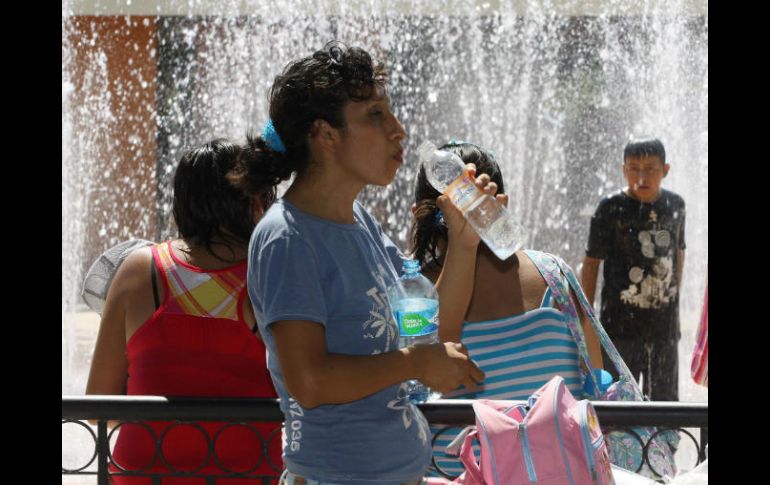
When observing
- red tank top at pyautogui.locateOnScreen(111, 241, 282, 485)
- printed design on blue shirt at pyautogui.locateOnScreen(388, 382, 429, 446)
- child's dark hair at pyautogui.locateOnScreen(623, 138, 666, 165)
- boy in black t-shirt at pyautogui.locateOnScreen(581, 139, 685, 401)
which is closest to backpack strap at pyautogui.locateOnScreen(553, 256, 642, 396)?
printed design on blue shirt at pyautogui.locateOnScreen(388, 382, 429, 446)

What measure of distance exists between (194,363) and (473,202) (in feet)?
2.73

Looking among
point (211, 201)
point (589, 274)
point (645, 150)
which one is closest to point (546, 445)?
point (211, 201)

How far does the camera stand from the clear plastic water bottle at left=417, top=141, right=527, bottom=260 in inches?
95.8

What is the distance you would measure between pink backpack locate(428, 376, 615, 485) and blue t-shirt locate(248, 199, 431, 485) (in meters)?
0.21

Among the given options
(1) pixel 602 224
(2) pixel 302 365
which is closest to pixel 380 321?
(2) pixel 302 365

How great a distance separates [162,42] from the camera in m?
13.5

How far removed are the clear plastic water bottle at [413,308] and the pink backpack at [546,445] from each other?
20cm

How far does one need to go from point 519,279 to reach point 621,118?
777 centimetres

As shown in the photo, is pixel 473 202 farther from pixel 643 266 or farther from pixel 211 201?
pixel 643 266

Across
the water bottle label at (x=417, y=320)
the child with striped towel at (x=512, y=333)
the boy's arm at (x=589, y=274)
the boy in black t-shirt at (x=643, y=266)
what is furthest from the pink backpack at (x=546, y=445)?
the boy's arm at (x=589, y=274)

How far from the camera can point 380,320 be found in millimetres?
2014

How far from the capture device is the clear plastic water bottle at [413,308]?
6.89ft
